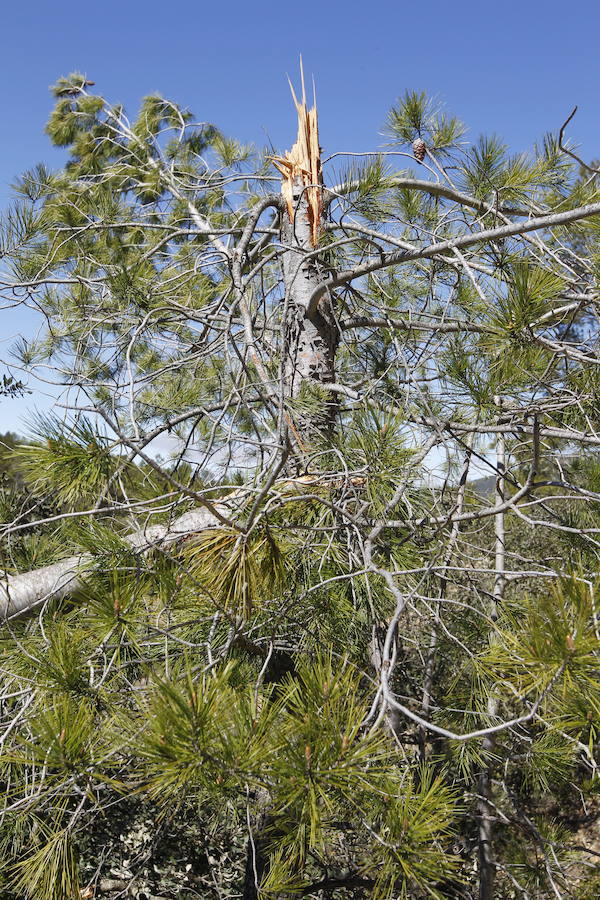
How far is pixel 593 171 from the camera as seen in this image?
4.57 ft

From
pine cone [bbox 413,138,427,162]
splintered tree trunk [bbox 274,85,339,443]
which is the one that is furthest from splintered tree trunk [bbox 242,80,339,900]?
pine cone [bbox 413,138,427,162]

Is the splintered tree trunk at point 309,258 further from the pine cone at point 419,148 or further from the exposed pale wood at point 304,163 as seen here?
the pine cone at point 419,148

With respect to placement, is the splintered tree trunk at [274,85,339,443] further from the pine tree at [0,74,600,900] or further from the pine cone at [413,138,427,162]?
the pine cone at [413,138,427,162]

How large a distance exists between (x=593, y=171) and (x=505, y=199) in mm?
910

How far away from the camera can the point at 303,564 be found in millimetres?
1675

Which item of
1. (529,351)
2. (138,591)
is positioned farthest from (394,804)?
(529,351)

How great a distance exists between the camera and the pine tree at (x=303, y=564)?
3.27ft

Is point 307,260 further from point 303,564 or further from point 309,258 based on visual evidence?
point 303,564

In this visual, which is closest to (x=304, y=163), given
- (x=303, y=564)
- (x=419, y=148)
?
(x=419, y=148)

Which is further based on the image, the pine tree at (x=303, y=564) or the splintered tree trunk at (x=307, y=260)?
the splintered tree trunk at (x=307, y=260)

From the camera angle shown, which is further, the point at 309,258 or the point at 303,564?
the point at 309,258

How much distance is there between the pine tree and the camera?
1.00m

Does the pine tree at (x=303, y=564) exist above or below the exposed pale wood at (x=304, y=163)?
below

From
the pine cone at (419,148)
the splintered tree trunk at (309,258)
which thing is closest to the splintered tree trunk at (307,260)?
the splintered tree trunk at (309,258)
